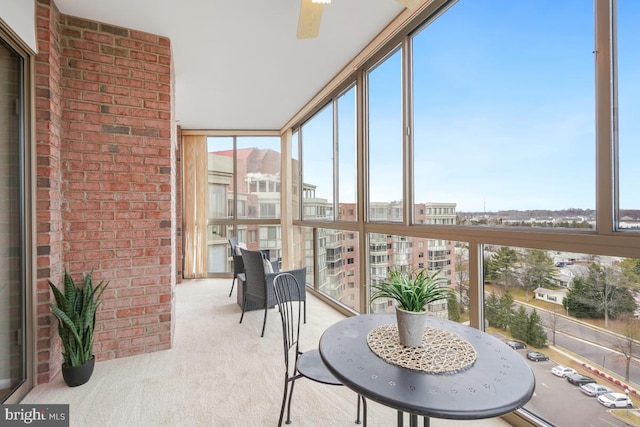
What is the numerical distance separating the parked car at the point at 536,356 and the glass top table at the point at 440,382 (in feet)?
2.15

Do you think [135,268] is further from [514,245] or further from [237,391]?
[514,245]

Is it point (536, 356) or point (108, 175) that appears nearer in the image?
point (536, 356)

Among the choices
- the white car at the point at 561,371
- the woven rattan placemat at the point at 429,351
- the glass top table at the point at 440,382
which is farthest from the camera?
the white car at the point at 561,371

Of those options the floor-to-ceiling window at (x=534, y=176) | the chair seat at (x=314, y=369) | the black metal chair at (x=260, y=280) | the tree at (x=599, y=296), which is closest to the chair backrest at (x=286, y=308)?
the chair seat at (x=314, y=369)

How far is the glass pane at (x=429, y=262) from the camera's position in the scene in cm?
219

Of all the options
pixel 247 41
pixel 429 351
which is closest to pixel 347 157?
pixel 247 41

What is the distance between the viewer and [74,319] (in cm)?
222

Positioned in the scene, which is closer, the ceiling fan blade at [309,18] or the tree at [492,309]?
the ceiling fan blade at [309,18]

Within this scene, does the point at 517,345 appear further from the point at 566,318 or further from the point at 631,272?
the point at 631,272

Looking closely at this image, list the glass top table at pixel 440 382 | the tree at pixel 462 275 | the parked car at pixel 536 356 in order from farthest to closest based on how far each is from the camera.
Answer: the tree at pixel 462 275, the parked car at pixel 536 356, the glass top table at pixel 440 382

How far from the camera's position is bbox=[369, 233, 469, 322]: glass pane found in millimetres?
2193

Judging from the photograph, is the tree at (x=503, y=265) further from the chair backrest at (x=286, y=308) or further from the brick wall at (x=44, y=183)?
→ the brick wall at (x=44, y=183)

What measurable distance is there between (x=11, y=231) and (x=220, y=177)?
394cm

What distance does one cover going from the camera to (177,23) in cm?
258
